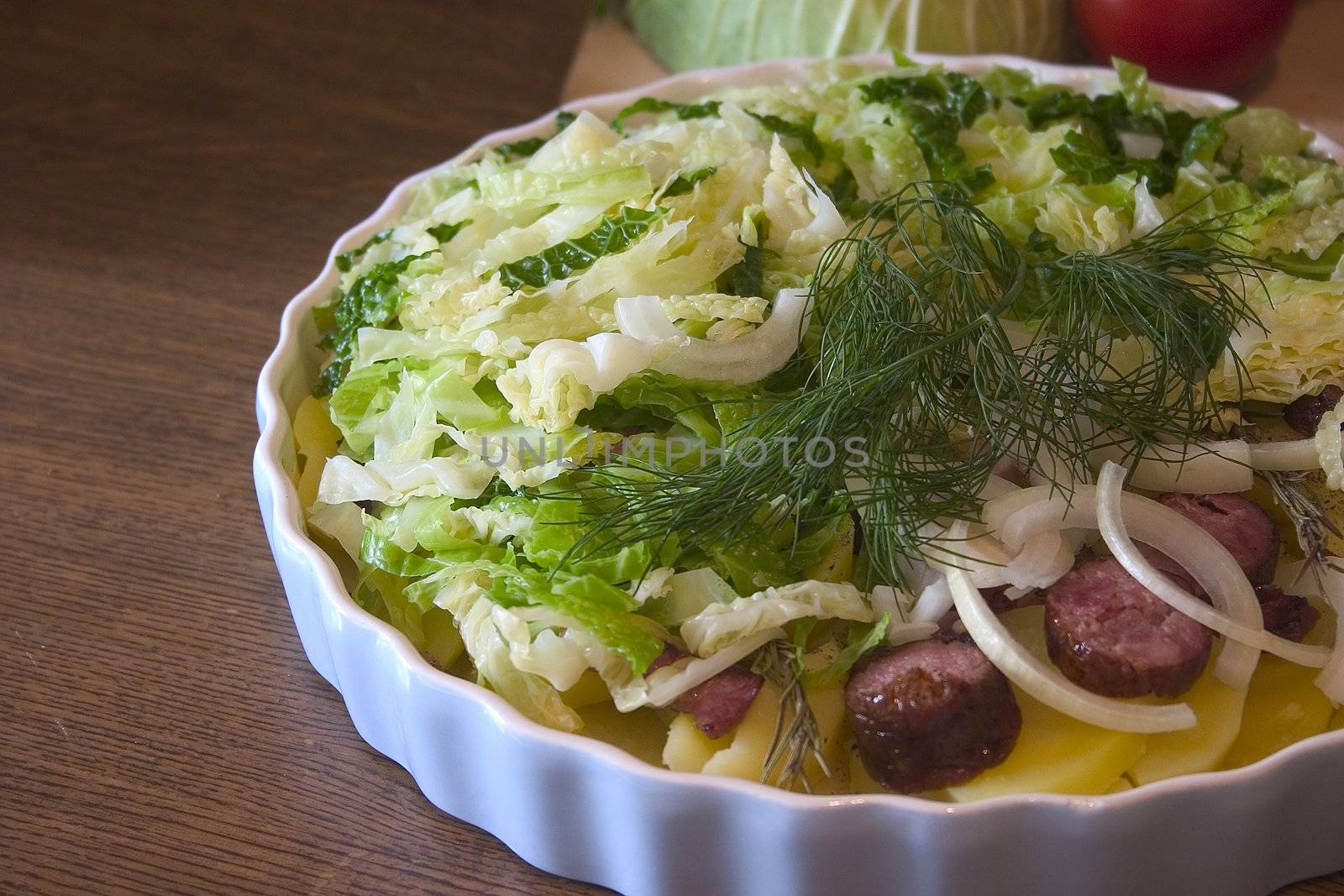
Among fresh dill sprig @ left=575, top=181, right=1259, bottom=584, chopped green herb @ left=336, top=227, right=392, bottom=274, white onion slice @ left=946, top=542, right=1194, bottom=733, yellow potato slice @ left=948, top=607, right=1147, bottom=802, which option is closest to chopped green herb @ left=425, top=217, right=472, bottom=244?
chopped green herb @ left=336, top=227, right=392, bottom=274

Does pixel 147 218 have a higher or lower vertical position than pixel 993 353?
lower

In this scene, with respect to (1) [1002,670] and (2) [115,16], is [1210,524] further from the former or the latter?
(2) [115,16]

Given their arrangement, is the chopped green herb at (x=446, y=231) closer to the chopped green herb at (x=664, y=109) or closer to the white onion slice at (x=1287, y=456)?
the chopped green herb at (x=664, y=109)

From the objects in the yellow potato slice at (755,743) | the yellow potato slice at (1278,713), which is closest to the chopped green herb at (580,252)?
the yellow potato slice at (755,743)

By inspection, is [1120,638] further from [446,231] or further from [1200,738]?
[446,231]

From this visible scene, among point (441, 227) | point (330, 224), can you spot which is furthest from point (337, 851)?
point (330, 224)

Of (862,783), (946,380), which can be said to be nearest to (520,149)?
(946,380)
